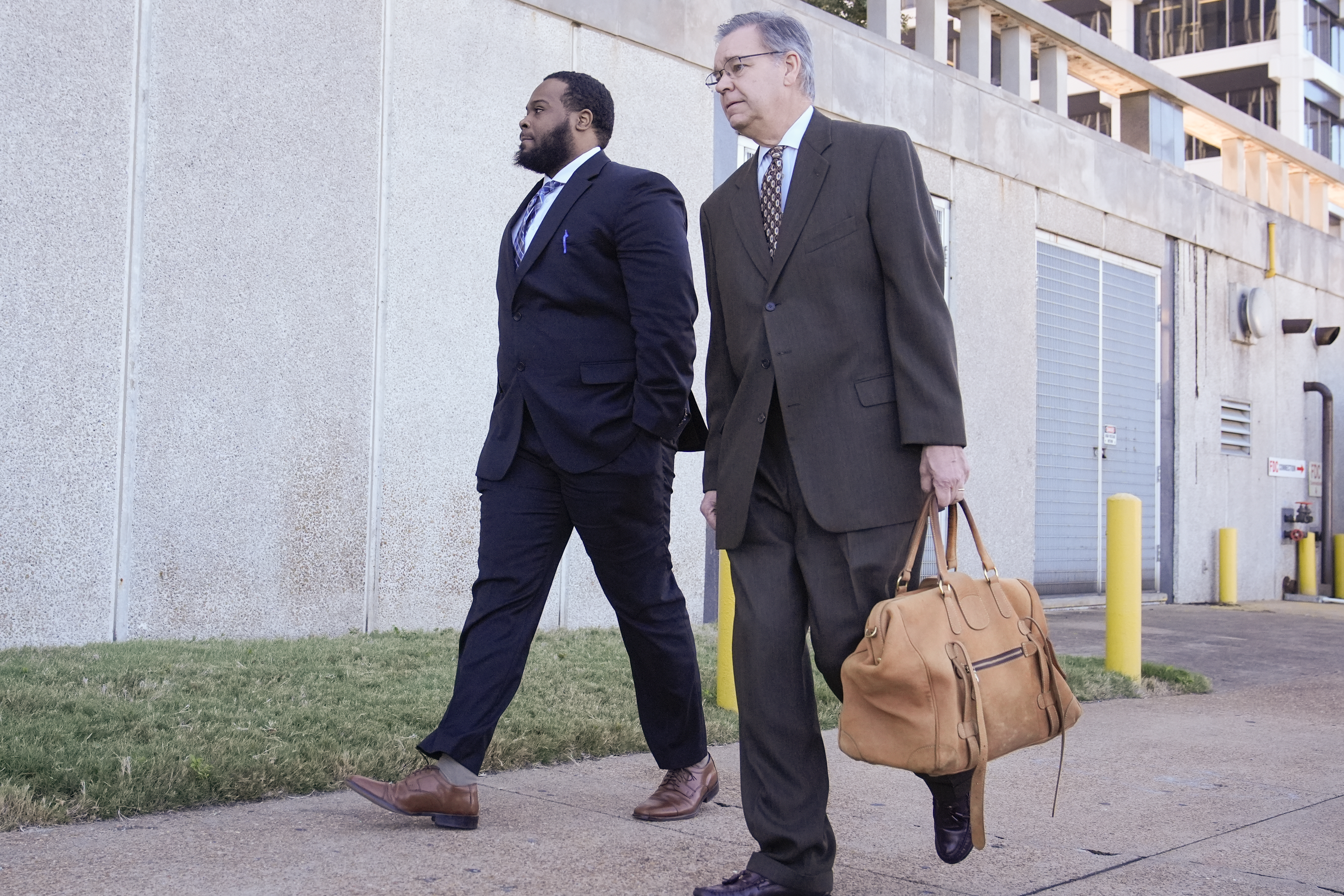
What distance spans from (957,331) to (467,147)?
204 inches

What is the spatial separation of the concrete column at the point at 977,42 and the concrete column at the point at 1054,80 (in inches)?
43.7

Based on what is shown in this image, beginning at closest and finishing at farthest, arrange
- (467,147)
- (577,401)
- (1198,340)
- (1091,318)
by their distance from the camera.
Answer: (577,401) → (467,147) → (1091,318) → (1198,340)

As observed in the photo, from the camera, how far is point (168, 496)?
6617 millimetres

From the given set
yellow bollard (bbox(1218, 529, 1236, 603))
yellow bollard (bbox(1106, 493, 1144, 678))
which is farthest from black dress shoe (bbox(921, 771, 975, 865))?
yellow bollard (bbox(1218, 529, 1236, 603))

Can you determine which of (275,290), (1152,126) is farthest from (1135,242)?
(275,290)

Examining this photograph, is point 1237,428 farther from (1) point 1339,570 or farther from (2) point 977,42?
(2) point 977,42

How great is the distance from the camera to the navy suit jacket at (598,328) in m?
3.45

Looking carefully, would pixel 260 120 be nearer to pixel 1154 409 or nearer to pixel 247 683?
pixel 247 683

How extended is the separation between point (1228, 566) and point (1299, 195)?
6387 millimetres

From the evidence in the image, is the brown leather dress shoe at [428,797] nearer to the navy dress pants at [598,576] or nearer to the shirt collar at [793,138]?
the navy dress pants at [598,576]

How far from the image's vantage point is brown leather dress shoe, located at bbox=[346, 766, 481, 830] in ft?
10.8

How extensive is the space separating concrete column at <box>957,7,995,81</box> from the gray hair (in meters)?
9.73

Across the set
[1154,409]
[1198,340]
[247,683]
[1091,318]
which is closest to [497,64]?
[247,683]

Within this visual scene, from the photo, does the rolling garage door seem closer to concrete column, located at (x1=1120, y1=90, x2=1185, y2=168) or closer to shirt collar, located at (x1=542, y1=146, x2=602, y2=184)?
concrete column, located at (x1=1120, y1=90, x2=1185, y2=168)
